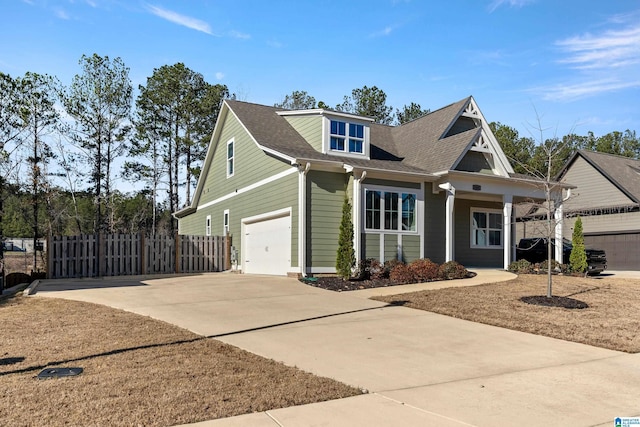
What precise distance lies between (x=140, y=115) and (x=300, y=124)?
2008 centimetres

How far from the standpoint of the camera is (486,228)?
20703 mm

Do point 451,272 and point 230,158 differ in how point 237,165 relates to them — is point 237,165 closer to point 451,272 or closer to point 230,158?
point 230,158

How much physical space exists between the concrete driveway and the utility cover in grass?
7.43ft

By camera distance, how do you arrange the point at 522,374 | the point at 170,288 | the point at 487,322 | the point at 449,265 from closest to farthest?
the point at 522,374 → the point at 487,322 → the point at 170,288 → the point at 449,265

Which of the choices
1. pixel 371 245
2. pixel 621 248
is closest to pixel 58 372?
pixel 371 245

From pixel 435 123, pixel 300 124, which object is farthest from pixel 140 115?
pixel 435 123

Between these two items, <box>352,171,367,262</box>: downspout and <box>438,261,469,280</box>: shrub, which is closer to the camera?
<box>352,171,367,262</box>: downspout

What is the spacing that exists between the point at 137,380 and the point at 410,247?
13.1m

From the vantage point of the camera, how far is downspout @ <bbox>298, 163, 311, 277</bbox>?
15.3 m

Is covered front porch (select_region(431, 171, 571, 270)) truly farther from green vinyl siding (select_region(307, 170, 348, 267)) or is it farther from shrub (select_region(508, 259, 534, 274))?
green vinyl siding (select_region(307, 170, 348, 267))

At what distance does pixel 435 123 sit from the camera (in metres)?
21.2

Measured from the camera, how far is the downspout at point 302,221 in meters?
15.3

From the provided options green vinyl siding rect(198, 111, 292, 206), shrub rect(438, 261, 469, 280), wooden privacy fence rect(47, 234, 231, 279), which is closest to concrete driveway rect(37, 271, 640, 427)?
shrub rect(438, 261, 469, 280)

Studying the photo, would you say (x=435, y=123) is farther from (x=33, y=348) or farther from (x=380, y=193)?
(x=33, y=348)
